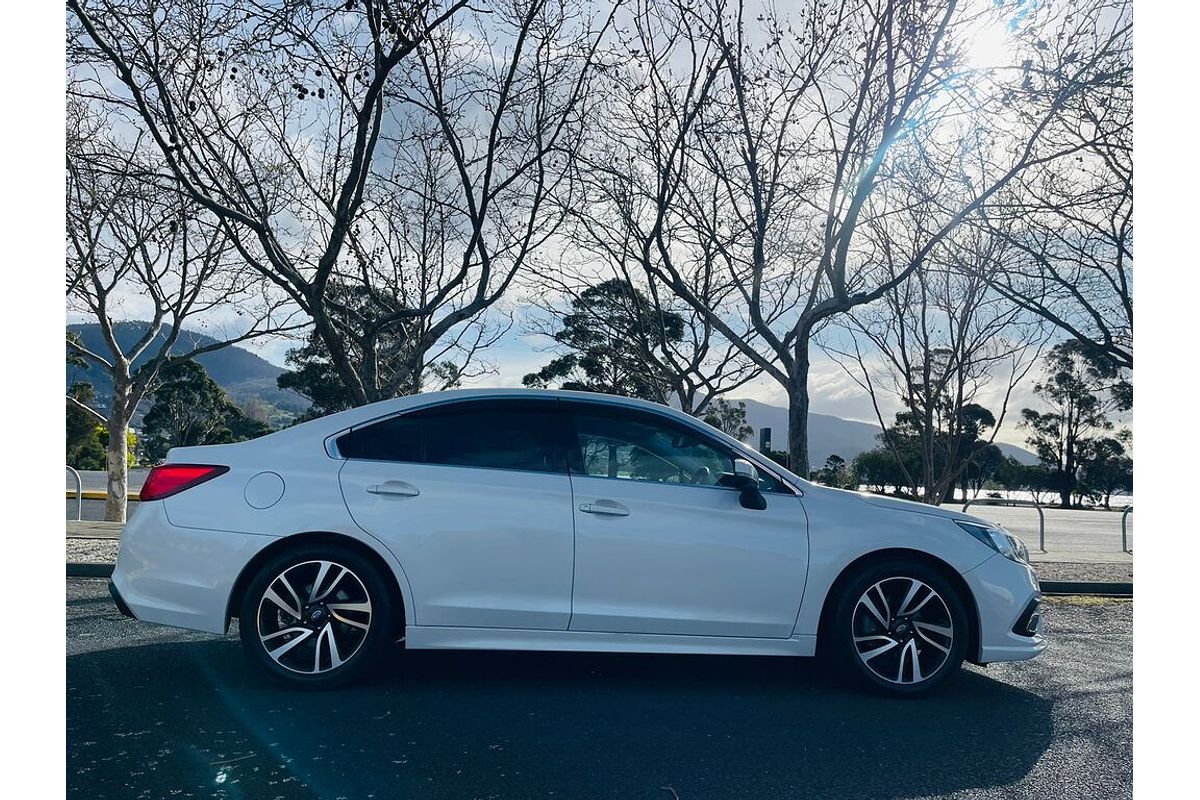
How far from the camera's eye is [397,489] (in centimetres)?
517

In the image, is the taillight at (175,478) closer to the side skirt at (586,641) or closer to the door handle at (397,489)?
the door handle at (397,489)

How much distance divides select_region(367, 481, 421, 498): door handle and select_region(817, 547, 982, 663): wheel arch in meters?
2.29

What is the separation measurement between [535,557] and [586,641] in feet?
1.72

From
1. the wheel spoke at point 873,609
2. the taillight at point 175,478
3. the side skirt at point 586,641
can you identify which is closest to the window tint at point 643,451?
the side skirt at point 586,641

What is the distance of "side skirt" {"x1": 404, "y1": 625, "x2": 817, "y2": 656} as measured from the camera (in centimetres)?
508

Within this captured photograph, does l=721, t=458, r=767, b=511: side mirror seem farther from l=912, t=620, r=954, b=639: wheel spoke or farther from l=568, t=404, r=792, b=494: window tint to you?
l=912, t=620, r=954, b=639: wheel spoke

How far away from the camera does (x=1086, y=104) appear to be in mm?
12430

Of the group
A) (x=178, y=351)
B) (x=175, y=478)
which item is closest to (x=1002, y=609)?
(x=175, y=478)

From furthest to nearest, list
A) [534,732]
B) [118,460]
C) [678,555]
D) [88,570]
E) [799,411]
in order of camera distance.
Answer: [118,460] < [799,411] < [88,570] < [678,555] < [534,732]

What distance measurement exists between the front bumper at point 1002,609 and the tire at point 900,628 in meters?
0.11

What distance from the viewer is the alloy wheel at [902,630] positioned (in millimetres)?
5223

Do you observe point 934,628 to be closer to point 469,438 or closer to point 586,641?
point 586,641

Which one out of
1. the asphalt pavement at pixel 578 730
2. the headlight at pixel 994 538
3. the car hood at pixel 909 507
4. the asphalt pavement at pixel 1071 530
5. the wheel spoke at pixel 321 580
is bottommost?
the asphalt pavement at pixel 1071 530

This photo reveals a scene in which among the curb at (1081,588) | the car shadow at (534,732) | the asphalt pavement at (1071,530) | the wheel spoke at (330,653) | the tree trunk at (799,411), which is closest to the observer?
the car shadow at (534,732)
